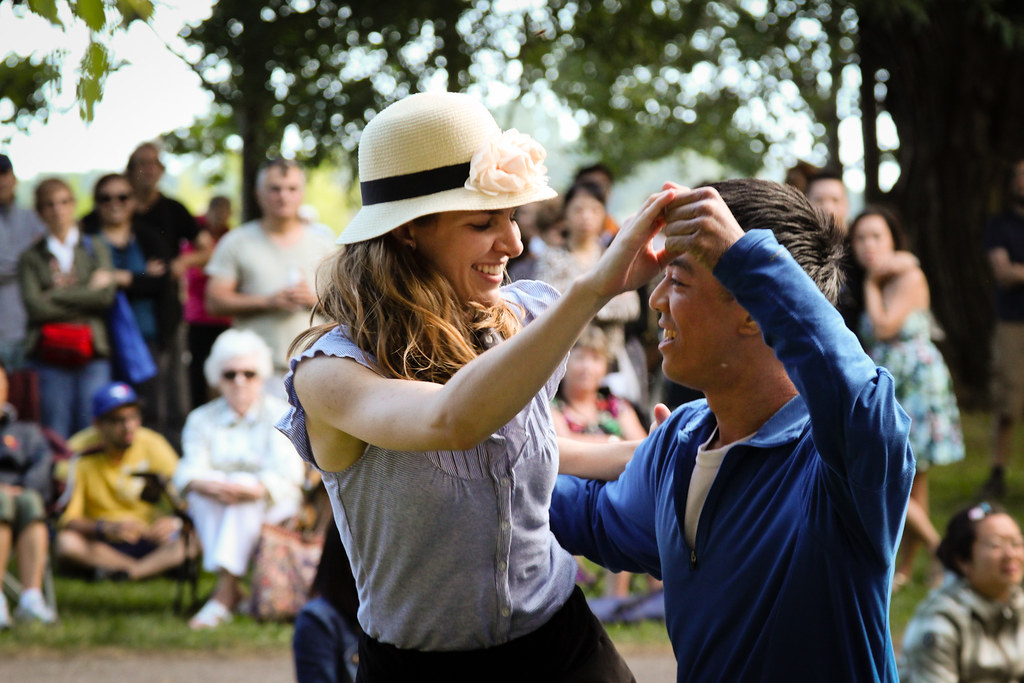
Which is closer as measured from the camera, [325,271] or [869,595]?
[869,595]

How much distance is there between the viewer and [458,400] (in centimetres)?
196

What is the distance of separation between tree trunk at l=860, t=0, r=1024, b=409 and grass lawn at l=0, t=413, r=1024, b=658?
605 centimetres

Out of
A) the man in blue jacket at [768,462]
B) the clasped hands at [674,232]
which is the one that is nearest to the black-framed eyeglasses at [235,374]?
the man in blue jacket at [768,462]

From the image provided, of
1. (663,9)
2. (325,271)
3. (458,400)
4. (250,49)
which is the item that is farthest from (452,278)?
(663,9)

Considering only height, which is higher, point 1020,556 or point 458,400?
point 458,400

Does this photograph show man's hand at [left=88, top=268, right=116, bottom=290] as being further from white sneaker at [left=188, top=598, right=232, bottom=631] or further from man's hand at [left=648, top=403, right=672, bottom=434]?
man's hand at [left=648, top=403, right=672, bottom=434]

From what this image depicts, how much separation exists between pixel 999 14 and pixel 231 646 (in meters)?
8.08

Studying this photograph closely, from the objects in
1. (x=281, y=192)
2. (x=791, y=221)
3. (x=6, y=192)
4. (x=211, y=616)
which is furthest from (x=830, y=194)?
(x=6, y=192)

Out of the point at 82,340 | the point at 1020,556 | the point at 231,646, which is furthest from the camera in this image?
the point at 82,340

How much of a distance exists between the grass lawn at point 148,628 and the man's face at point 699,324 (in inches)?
146

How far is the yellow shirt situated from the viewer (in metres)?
7.05

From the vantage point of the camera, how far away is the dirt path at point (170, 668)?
17.6 feet

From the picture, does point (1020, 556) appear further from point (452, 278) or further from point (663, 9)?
point (663, 9)

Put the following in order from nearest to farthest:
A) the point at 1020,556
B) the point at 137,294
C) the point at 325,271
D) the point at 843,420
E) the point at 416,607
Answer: the point at 843,420
the point at 416,607
the point at 325,271
the point at 1020,556
the point at 137,294
